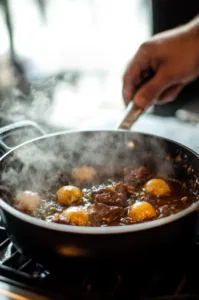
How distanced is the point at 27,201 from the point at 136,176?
0.61 meters

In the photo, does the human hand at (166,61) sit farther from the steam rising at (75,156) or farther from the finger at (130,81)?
the steam rising at (75,156)

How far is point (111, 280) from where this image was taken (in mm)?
1465

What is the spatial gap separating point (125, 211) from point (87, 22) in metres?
4.20

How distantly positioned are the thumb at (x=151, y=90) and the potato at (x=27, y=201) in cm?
72

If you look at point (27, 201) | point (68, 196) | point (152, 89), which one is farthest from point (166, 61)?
point (27, 201)

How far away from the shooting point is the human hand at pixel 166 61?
1.97 meters

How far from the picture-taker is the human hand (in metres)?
1.97

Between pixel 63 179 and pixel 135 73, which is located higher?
pixel 135 73

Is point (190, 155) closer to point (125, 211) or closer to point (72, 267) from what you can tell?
point (125, 211)

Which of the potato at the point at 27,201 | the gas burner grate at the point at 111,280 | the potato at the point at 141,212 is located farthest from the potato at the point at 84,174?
the gas burner grate at the point at 111,280

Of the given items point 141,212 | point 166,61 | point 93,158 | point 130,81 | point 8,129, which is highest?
point 166,61

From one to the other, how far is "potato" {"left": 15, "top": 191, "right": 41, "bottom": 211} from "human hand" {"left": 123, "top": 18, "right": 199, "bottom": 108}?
2.36ft

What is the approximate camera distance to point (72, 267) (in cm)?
138

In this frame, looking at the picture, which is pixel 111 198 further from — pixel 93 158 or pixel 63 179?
pixel 93 158
